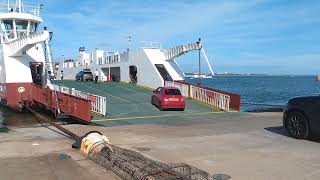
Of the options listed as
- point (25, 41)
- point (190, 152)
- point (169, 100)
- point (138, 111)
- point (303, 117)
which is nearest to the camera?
point (190, 152)

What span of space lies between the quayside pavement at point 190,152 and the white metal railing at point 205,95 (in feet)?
30.5

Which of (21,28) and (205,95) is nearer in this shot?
(205,95)

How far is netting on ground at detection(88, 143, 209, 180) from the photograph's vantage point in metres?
7.32

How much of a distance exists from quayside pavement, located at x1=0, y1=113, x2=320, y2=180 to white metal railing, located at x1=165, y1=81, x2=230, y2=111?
9.31 meters

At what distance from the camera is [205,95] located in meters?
27.3

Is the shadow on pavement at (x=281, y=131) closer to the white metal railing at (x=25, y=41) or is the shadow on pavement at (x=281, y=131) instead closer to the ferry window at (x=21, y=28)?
the white metal railing at (x=25, y=41)

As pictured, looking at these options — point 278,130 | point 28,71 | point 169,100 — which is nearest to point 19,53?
point 28,71

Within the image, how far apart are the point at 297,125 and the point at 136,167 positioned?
6.12m

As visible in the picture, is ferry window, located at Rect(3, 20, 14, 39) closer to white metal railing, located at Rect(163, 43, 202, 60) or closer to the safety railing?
white metal railing, located at Rect(163, 43, 202, 60)

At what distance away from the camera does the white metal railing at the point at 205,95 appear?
25391 millimetres

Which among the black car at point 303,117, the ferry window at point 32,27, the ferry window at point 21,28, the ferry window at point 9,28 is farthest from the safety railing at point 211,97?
the ferry window at point 9,28

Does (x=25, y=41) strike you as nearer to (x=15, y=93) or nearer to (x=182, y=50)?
(x=15, y=93)

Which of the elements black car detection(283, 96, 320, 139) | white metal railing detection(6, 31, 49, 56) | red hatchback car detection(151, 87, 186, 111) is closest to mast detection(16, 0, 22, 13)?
white metal railing detection(6, 31, 49, 56)

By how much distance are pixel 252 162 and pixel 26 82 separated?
22.3 m
